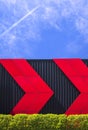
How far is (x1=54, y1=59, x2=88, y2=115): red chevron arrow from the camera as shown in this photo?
61.6 feet

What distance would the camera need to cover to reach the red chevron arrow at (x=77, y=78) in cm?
1878

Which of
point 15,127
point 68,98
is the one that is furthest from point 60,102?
point 15,127

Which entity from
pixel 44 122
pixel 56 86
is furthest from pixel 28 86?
pixel 44 122

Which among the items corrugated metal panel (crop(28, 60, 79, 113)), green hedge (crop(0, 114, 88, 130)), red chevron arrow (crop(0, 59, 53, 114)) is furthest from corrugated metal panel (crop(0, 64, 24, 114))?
green hedge (crop(0, 114, 88, 130))

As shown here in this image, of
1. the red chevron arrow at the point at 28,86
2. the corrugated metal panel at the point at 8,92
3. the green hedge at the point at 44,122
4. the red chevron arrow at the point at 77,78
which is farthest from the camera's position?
the corrugated metal panel at the point at 8,92

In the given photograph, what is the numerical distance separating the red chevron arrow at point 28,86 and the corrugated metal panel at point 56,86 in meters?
0.20

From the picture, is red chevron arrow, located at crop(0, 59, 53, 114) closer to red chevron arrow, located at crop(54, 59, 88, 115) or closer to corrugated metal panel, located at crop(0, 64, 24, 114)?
corrugated metal panel, located at crop(0, 64, 24, 114)

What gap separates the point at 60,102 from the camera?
62.0ft

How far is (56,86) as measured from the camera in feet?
62.4

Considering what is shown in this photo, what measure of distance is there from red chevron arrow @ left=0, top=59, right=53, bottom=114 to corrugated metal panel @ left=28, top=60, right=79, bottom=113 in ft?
0.65

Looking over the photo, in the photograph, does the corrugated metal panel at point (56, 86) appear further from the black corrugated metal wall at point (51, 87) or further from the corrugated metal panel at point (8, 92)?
the corrugated metal panel at point (8, 92)

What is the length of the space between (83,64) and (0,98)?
3694mm

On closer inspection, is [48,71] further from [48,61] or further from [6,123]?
[6,123]

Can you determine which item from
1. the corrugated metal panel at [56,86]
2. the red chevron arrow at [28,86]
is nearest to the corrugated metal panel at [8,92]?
the red chevron arrow at [28,86]
